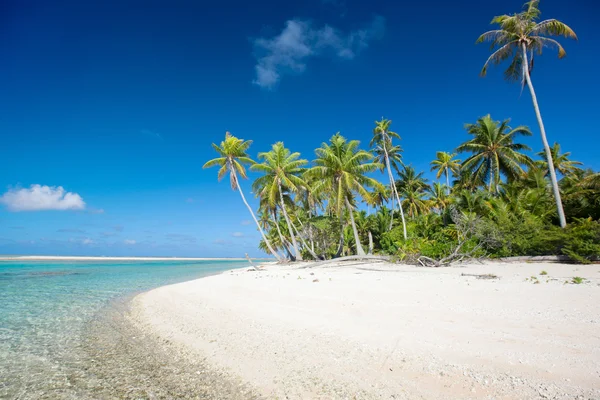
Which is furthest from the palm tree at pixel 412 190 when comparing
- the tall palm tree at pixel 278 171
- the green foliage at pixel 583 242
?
the green foliage at pixel 583 242

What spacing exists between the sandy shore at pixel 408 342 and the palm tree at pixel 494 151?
2039 centimetres

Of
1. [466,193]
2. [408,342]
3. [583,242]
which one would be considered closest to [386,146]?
[466,193]

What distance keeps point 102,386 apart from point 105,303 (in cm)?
734

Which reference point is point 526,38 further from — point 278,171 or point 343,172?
point 278,171

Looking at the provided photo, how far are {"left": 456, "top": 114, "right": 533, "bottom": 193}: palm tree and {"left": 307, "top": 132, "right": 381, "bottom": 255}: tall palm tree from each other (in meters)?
9.95

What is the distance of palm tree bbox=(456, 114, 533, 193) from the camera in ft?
78.6

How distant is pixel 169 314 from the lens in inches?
280

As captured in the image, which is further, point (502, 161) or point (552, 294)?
point (502, 161)

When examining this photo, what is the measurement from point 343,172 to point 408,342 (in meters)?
18.6

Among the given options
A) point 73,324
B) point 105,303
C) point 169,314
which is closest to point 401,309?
point 169,314

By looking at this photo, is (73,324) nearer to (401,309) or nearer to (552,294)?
(401,309)

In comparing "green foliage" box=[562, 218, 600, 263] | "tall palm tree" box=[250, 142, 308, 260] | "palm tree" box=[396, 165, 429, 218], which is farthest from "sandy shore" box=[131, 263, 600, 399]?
"palm tree" box=[396, 165, 429, 218]

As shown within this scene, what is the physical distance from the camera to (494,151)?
24.4 meters

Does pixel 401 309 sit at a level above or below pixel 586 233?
below
